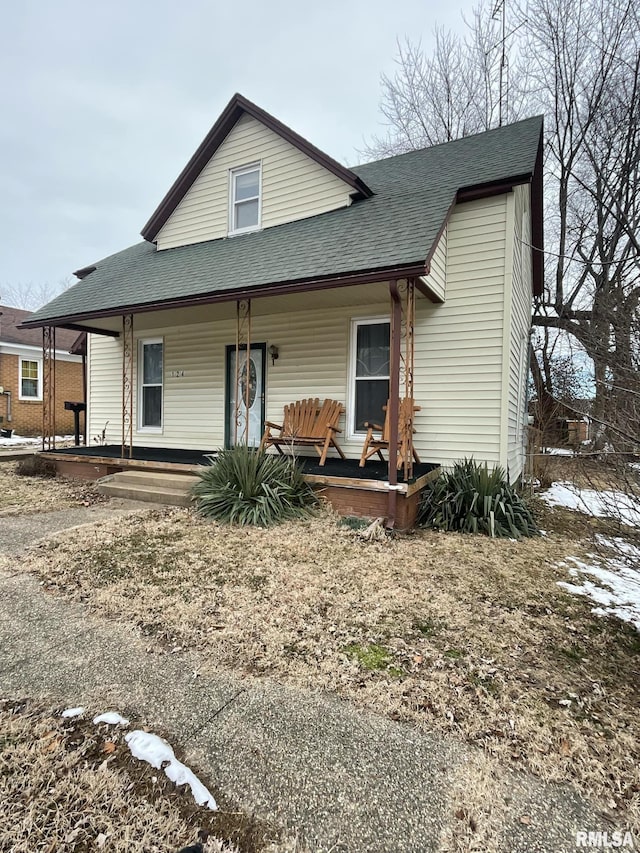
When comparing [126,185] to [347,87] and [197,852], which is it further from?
[197,852]

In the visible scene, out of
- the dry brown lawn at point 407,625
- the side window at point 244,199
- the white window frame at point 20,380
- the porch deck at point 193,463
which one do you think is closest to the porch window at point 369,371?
the porch deck at point 193,463

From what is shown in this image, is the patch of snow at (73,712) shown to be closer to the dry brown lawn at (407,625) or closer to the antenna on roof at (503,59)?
the dry brown lawn at (407,625)

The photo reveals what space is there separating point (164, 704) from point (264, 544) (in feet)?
7.53

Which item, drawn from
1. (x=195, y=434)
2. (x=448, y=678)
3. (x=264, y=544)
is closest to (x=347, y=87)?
(x=195, y=434)

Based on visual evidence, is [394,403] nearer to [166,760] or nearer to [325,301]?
[325,301]

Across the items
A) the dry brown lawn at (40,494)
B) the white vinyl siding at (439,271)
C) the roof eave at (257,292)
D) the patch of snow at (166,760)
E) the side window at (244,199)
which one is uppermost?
the side window at (244,199)

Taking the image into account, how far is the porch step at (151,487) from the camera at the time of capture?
19.7 feet

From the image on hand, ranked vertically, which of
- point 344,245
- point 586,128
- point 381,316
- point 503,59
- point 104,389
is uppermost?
point 503,59

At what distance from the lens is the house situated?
225 inches

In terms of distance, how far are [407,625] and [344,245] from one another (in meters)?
4.86

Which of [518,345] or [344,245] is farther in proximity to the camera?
[518,345]

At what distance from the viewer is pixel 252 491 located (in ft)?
17.3

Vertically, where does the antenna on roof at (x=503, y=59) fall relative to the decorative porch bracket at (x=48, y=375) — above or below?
above

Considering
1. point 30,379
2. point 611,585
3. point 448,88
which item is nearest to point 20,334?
point 30,379
